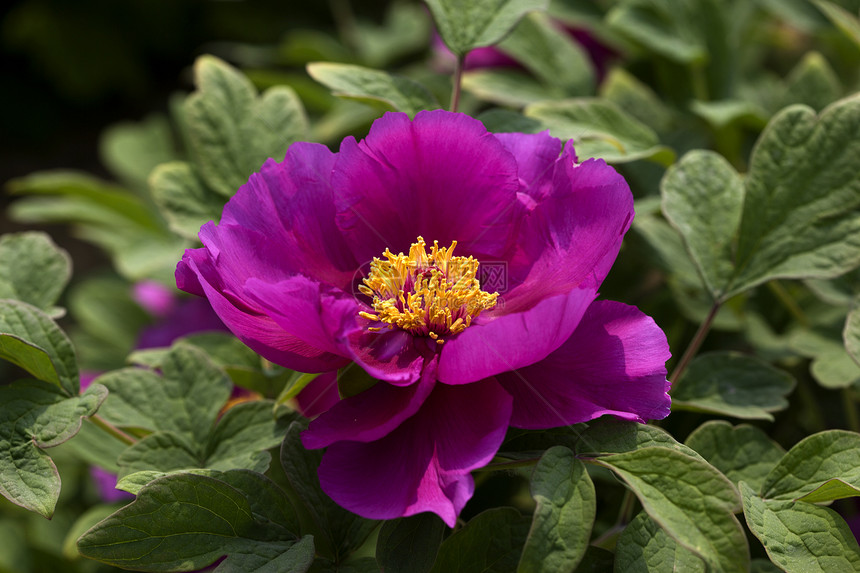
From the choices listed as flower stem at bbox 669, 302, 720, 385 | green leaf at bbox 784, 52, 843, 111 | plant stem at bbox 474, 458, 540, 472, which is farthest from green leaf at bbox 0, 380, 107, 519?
green leaf at bbox 784, 52, 843, 111

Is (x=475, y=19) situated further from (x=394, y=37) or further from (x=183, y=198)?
(x=394, y=37)

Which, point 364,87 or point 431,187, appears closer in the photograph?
point 431,187

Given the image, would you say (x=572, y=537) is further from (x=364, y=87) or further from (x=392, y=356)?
(x=364, y=87)

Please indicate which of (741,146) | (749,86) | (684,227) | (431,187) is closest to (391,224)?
(431,187)

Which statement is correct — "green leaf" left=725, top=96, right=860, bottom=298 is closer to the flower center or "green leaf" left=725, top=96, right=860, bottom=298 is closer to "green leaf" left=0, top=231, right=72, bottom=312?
the flower center

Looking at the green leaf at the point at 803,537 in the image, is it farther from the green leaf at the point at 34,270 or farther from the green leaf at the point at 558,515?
the green leaf at the point at 34,270

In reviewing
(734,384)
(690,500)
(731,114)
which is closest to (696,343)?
(734,384)
